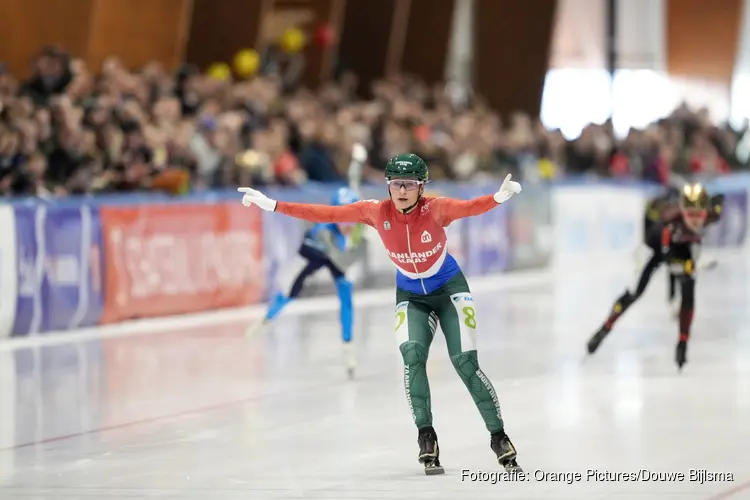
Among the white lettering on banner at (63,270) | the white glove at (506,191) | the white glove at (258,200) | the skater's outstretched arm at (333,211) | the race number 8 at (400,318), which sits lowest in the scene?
the white lettering on banner at (63,270)

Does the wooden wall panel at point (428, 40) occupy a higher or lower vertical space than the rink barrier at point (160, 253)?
higher

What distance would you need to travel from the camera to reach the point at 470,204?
26.6 feet

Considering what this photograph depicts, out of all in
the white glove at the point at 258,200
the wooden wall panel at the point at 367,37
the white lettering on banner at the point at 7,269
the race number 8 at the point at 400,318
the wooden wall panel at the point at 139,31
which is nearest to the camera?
the white glove at the point at 258,200

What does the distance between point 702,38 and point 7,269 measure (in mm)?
28911

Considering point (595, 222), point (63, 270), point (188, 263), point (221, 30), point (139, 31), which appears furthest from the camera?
Result: point (595, 222)

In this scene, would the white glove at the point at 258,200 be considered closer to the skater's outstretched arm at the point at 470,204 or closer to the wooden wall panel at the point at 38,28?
the skater's outstretched arm at the point at 470,204

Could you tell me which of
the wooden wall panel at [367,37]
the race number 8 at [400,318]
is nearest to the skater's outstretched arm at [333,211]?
the race number 8 at [400,318]

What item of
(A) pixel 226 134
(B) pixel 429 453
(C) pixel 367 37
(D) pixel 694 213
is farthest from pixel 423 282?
(C) pixel 367 37

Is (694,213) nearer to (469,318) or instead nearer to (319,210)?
(469,318)

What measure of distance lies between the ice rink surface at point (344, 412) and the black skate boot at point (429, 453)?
0.09 metres

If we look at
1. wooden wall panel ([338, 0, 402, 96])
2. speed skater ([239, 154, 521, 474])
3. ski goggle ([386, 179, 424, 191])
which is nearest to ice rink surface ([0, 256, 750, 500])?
speed skater ([239, 154, 521, 474])

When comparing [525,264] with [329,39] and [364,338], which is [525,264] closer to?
[329,39]

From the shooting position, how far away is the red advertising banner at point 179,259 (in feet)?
52.7

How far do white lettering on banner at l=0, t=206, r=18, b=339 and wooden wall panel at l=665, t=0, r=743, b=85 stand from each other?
28441 mm
